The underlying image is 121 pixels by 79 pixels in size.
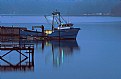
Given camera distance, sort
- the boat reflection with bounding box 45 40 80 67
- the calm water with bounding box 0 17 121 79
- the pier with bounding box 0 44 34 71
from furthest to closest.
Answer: the boat reflection with bounding box 45 40 80 67 → the pier with bounding box 0 44 34 71 → the calm water with bounding box 0 17 121 79

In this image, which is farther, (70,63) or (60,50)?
(60,50)

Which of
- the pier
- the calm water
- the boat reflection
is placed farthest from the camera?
the boat reflection

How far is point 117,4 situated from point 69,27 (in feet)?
398

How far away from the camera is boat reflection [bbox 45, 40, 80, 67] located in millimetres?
25741

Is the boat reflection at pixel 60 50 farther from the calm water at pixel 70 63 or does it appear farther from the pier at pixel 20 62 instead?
the pier at pixel 20 62

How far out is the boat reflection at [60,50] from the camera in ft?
84.5

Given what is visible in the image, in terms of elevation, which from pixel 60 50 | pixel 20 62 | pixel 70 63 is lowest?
pixel 70 63

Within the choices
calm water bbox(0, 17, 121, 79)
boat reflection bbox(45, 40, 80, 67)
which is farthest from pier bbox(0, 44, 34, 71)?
boat reflection bbox(45, 40, 80, 67)

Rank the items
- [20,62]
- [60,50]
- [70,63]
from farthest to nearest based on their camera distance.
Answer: [60,50], [70,63], [20,62]

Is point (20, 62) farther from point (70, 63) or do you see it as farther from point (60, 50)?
point (60, 50)

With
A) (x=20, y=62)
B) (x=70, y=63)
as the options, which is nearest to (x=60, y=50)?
(x=70, y=63)

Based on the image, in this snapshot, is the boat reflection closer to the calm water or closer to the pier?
the calm water

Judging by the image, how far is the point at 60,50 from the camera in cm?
3056

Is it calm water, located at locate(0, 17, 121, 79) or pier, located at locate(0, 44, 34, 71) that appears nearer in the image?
calm water, located at locate(0, 17, 121, 79)
